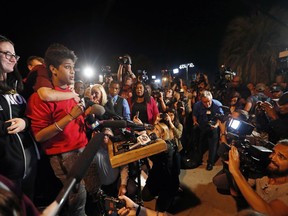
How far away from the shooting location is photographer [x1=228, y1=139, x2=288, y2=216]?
174cm

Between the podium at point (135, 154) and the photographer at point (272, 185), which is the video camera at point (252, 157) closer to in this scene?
the photographer at point (272, 185)

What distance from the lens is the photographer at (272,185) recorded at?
1.74 meters

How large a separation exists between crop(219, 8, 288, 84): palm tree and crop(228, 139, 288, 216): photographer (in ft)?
38.4

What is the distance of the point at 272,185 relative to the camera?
2.07m

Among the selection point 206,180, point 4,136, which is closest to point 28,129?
point 4,136

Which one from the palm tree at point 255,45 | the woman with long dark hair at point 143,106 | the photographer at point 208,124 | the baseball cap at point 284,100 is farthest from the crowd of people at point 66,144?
the palm tree at point 255,45

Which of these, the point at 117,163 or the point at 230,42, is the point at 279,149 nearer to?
the point at 117,163

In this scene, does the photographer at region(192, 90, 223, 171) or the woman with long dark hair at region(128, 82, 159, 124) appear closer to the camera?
the woman with long dark hair at region(128, 82, 159, 124)

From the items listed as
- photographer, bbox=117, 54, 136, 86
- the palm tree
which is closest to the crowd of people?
photographer, bbox=117, 54, 136, 86

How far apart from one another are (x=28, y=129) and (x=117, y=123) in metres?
0.82

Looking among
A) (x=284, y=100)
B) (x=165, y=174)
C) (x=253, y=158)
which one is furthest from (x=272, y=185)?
(x=284, y=100)

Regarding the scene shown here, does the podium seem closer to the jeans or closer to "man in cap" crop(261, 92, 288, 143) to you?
the jeans

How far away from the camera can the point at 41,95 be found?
A: 6.07 feet

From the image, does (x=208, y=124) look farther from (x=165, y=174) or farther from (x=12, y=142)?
(x=12, y=142)
